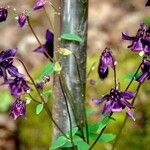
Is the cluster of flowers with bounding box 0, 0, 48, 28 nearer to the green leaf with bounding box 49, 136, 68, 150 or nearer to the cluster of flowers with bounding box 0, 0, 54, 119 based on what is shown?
the cluster of flowers with bounding box 0, 0, 54, 119

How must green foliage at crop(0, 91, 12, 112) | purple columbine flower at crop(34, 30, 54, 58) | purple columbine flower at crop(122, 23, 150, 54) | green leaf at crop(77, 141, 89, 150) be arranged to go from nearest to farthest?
purple columbine flower at crop(122, 23, 150, 54)
green leaf at crop(77, 141, 89, 150)
purple columbine flower at crop(34, 30, 54, 58)
green foliage at crop(0, 91, 12, 112)

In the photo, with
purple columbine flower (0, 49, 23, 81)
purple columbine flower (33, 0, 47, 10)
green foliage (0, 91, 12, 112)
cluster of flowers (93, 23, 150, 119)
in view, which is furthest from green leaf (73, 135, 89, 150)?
green foliage (0, 91, 12, 112)

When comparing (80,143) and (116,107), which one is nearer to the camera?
(116,107)

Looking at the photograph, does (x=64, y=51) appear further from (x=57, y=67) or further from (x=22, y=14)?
(x=22, y=14)

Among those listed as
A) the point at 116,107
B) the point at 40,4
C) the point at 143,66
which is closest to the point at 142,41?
the point at 143,66

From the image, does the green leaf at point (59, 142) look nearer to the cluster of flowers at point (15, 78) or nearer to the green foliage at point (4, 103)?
the cluster of flowers at point (15, 78)

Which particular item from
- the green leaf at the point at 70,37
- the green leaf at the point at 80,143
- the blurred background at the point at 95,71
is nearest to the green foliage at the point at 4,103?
the blurred background at the point at 95,71

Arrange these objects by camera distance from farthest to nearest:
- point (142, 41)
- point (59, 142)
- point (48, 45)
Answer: point (48, 45)
point (59, 142)
point (142, 41)
